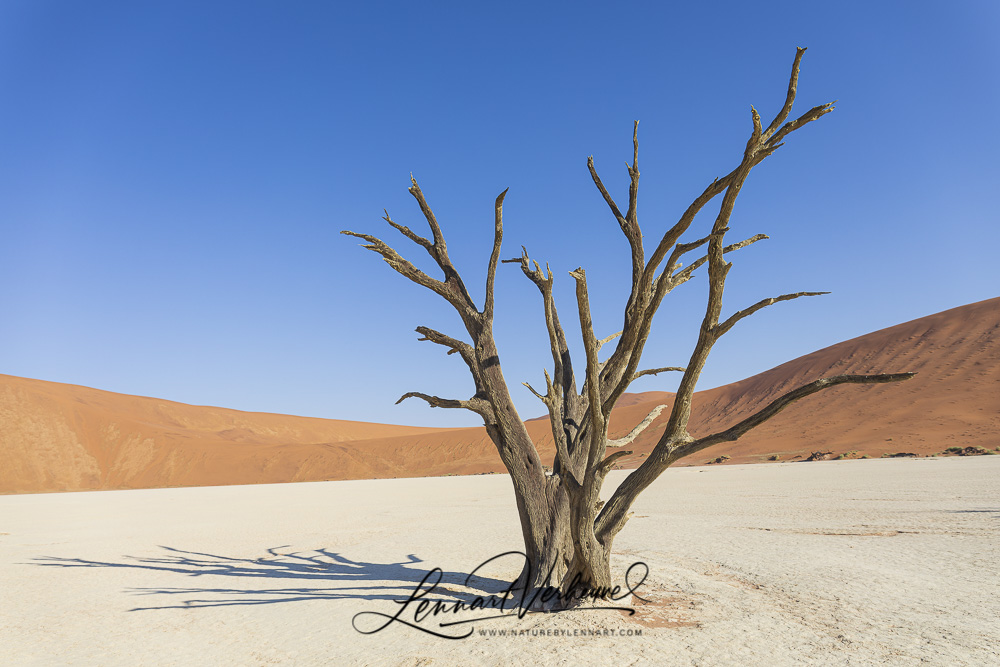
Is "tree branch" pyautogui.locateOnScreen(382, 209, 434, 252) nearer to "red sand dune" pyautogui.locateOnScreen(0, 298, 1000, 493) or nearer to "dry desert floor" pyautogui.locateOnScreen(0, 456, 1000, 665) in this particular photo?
"dry desert floor" pyautogui.locateOnScreen(0, 456, 1000, 665)

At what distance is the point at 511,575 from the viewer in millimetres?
7461

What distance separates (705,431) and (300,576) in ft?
147

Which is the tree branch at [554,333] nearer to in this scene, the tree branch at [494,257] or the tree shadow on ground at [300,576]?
the tree branch at [494,257]

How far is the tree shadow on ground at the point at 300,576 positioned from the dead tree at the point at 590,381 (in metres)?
1.45

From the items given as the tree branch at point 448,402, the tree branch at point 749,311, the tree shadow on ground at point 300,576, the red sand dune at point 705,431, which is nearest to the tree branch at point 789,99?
the tree branch at point 749,311

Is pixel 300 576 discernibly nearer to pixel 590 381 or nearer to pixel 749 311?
pixel 590 381

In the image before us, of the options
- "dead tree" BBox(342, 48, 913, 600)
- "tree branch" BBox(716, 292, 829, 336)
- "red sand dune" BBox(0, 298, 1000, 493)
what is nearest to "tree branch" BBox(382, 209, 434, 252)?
"dead tree" BBox(342, 48, 913, 600)

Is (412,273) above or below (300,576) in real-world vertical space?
above

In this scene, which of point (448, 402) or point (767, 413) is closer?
point (767, 413)

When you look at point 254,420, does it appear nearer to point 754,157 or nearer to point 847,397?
point 847,397

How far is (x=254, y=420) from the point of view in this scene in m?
92.2

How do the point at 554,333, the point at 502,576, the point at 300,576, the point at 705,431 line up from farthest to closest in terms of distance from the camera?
the point at 705,431
the point at 300,576
the point at 502,576
the point at 554,333

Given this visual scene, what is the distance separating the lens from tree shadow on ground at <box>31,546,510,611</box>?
669 centimetres

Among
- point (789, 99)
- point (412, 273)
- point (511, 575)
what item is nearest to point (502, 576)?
point (511, 575)
